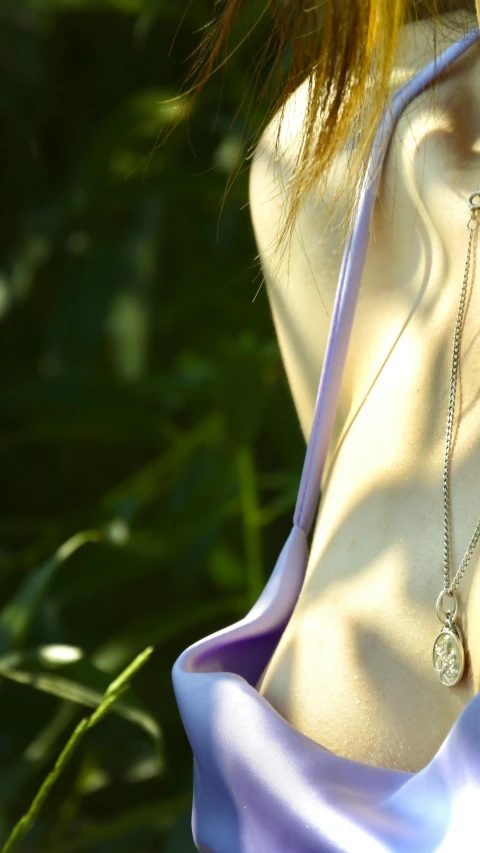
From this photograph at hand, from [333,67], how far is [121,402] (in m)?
0.65

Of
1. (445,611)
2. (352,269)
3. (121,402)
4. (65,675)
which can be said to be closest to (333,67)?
(352,269)

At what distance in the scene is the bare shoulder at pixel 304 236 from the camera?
63 centimetres

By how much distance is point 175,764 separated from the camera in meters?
1.17

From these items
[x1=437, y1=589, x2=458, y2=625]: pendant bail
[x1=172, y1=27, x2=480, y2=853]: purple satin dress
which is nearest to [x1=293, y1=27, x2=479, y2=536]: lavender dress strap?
[x1=172, y1=27, x2=480, y2=853]: purple satin dress

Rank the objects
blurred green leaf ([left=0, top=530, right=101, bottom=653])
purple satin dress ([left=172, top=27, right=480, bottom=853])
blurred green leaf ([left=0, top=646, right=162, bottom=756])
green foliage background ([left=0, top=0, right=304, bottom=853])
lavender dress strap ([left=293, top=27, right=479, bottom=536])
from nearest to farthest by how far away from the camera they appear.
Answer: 1. purple satin dress ([left=172, top=27, right=480, bottom=853])
2. lavender dress strap ([left=293, top=27, right=479, bottom=536])
3. blurred green leaf ([left=0, top=646, right=162, bottom=756])
4. blurred green leaf ([left=0, top=530, right=101, bottom=653])
5. green foliage background ([left=0, top=0, right=304, bottom=853])

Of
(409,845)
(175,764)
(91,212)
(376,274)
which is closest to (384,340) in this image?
(376,274)

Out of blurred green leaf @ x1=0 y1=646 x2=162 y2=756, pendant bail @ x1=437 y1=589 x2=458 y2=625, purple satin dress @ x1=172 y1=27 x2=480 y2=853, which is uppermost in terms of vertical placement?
pendant bail @ x1=437 y1=589 x2=458 y2=625

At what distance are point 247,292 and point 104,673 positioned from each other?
23.4 inches

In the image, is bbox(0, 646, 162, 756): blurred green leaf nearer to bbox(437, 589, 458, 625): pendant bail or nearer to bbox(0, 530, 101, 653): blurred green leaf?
bbox(0, 530, 101, 653): blurred green leaf

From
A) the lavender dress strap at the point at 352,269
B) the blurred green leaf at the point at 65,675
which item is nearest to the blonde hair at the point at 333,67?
the lavender dress strap at the point at 352,269

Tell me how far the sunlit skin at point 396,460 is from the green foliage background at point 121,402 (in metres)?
0.29

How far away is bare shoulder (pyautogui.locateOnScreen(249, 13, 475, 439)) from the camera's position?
0.63 metres

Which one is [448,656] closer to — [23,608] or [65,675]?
[65,675]

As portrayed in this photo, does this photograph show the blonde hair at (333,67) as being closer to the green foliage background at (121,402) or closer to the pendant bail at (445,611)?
the pendant bail at (445,611)
